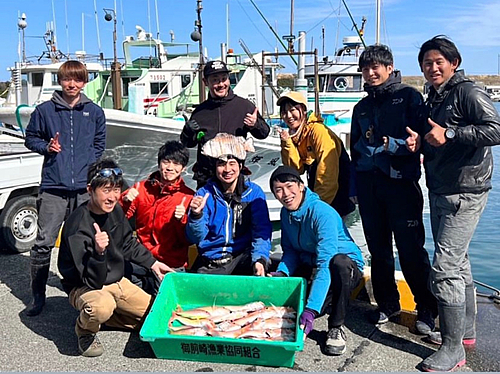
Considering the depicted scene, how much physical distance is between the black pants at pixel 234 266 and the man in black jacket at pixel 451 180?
53.2 inches

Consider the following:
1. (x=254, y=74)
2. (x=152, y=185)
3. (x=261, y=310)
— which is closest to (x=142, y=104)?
(x=254, y=74)

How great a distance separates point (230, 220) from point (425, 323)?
5.00ft

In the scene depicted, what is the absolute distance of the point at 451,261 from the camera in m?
3.09

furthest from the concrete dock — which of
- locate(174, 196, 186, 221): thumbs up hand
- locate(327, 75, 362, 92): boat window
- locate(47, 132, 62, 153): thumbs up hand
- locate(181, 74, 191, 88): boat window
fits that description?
locate(327, 75, 362, 92): boat window

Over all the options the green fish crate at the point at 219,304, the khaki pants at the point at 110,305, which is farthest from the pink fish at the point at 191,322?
the khaki pants at the point at 110,305

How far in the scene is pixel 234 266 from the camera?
393cm

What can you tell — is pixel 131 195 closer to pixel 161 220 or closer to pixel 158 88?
pixel 161 220

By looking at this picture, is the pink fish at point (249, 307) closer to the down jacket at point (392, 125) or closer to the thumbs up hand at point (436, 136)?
the down jacket at point (392, 125)

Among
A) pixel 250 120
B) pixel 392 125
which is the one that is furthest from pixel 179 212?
pixel 392 125

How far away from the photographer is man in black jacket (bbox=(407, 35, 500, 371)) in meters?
3.01

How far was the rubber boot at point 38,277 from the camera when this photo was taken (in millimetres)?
4066

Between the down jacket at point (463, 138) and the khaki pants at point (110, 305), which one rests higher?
the down jacket at point (463, 138)

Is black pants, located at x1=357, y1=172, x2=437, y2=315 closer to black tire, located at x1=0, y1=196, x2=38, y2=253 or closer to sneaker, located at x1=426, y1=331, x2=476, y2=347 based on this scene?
sneaker, located at x1=426, y1=331, x2=476, y2=347

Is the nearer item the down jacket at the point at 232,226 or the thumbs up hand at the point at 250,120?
the down jacket at the point at 232,226
